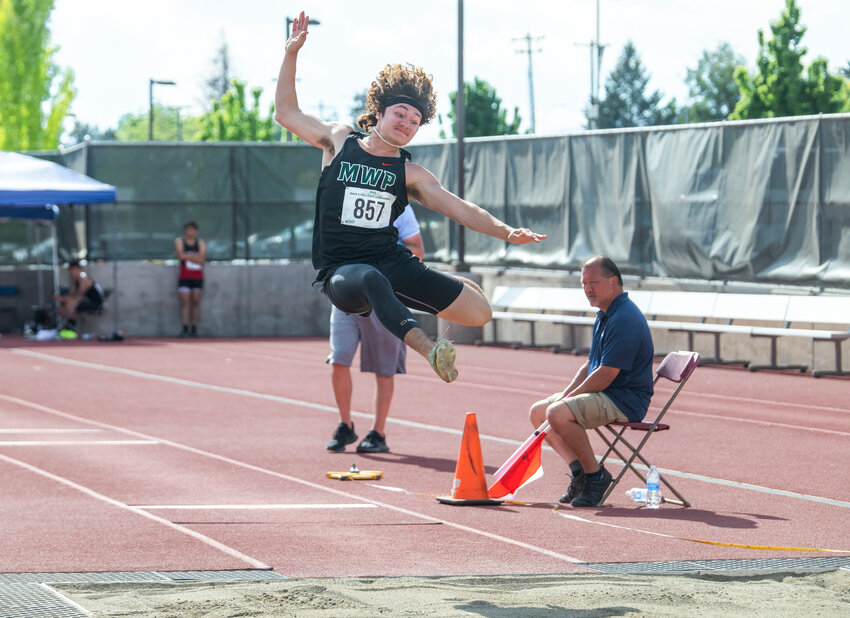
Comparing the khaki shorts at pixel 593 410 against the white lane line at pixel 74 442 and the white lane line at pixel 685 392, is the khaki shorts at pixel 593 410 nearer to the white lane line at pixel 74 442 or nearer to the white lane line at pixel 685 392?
the white lane line at pixel 74 442

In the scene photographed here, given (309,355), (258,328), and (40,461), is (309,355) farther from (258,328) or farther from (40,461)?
(40,461)

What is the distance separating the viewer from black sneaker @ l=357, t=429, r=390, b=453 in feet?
34.3

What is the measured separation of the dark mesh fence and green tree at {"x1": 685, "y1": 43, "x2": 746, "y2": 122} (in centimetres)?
9032

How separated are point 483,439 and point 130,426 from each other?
10.7ft

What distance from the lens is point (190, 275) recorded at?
78.9 ft

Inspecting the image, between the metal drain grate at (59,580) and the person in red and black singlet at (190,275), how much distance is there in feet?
58.1

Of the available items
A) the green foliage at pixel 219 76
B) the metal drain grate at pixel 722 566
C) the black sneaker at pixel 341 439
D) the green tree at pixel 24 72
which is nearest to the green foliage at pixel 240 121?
the green tree at pixel 24 72

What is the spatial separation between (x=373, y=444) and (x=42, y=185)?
530 inches

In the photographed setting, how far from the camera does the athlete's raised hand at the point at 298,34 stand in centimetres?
724

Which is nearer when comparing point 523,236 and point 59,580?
point 59,580

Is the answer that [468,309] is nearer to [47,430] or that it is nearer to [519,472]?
[519,472]

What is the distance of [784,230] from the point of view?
55.0 ft

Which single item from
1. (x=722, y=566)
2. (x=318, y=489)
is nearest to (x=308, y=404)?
(x=318, y=489)

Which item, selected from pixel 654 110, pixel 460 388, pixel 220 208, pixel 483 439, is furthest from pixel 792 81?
pixel 654 110
